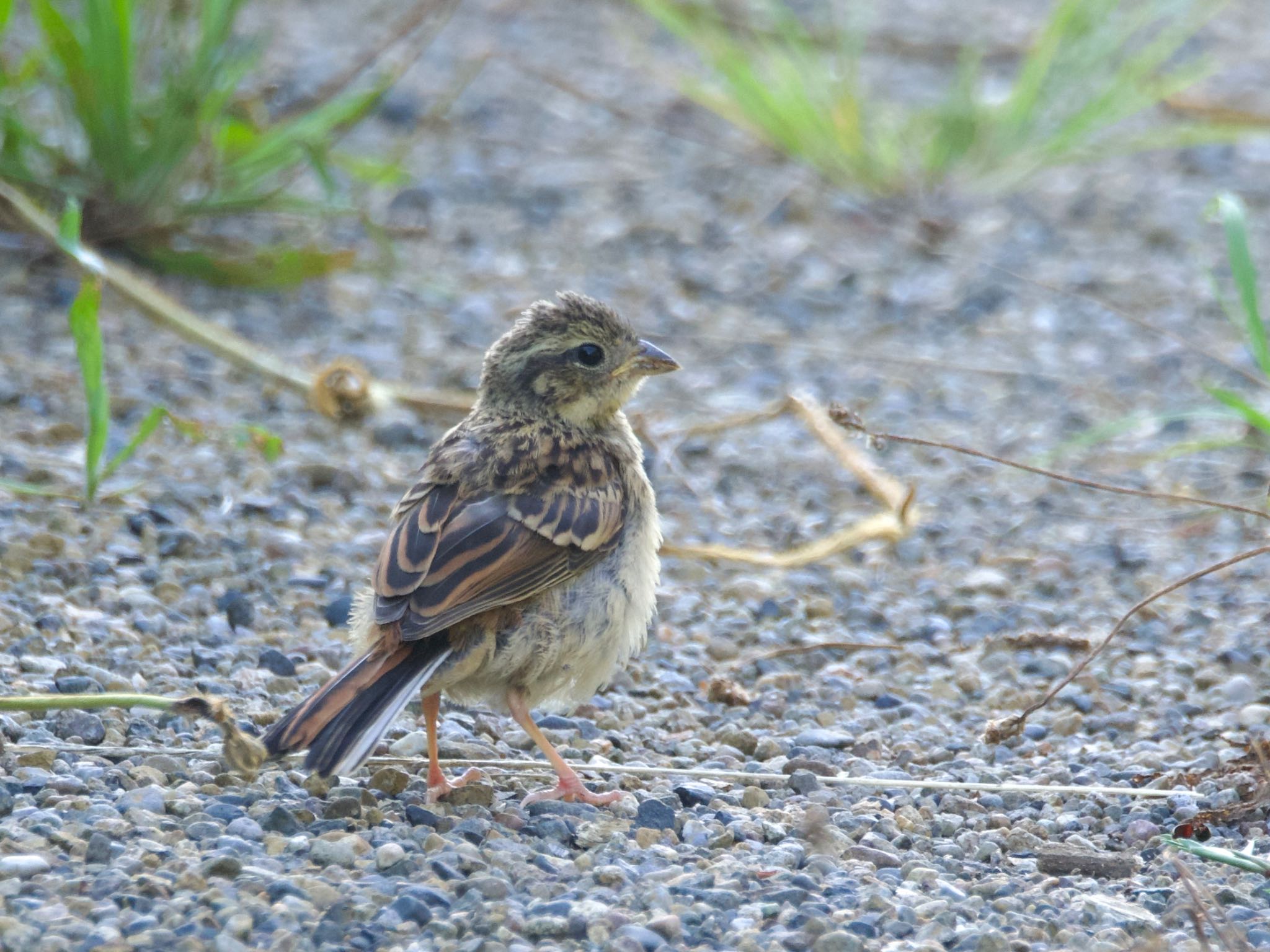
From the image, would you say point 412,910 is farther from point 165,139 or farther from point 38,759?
point 165,139

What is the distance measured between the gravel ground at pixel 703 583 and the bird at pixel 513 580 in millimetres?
224

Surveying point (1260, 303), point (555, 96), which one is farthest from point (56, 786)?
point (555, 96)

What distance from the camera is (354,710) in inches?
145

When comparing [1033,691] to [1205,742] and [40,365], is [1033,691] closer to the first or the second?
[1205,742]

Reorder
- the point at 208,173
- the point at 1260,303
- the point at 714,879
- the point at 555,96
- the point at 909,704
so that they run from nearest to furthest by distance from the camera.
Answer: the point at 714,879 → the point at 909,704 → the point at 208,173 → the point at 1260,303 → the point at 555,96

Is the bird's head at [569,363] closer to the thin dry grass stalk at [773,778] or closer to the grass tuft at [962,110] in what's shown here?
the thin dry grass stalk at [773,778]

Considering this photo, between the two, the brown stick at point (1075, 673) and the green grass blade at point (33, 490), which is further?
the green grass blade at point (33, 490)

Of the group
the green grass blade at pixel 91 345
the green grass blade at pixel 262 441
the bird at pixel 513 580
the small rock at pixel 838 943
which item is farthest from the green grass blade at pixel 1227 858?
the green grass blade at pixel 91 345

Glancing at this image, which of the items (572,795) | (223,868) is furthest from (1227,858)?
(223,868)

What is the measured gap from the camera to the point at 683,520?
20.6 ft

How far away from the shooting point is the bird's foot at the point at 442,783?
401cm

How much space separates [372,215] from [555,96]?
242cm

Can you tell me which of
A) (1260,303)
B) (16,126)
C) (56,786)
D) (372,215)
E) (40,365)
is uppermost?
(1260,303)

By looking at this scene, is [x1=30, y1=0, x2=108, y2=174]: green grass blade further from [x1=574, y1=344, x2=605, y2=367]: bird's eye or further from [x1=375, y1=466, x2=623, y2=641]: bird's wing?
[x1=375, y1=466, x2=623, y2=641]: bird's wing
